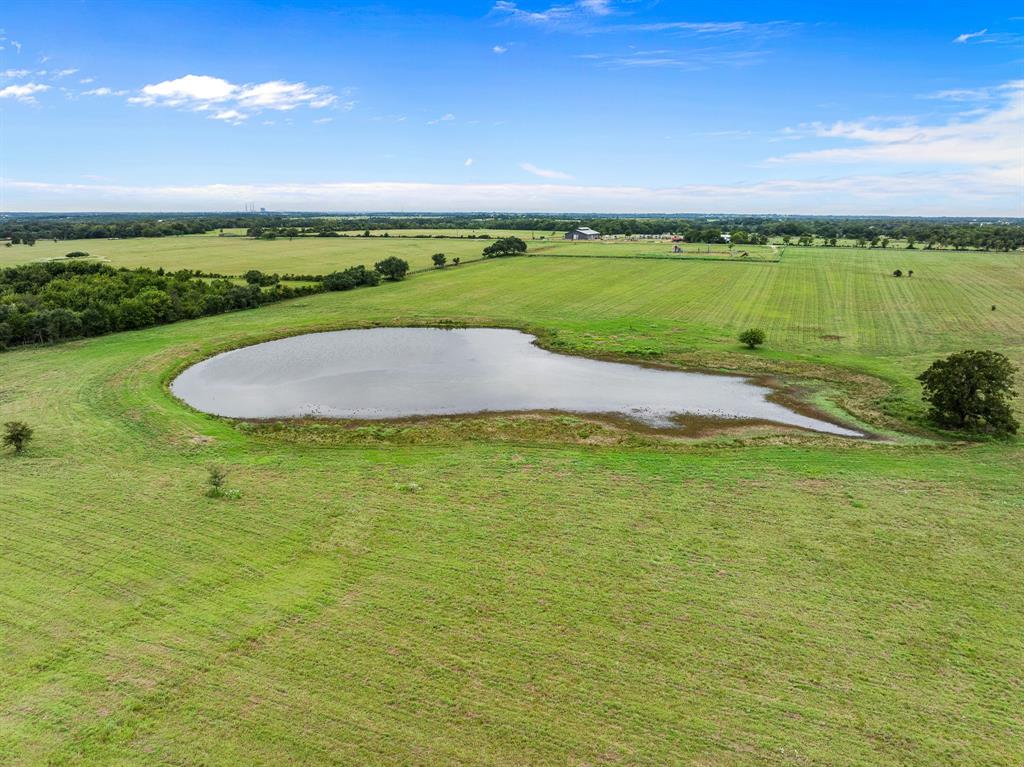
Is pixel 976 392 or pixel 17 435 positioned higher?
pixel 976 392

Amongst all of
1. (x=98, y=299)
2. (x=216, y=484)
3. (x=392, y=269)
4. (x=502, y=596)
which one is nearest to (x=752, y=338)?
(x=502, y=596)

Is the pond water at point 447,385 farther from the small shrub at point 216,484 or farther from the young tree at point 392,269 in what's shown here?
the young tree at point 392,269

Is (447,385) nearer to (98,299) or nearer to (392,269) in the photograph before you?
(98,299)

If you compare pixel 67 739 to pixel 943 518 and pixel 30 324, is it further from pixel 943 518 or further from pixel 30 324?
pixel 30 324

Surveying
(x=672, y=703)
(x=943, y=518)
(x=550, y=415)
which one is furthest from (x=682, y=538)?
(x=550, y=415)

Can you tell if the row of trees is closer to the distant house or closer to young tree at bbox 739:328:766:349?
young tree at bbox 739:328:766:349
